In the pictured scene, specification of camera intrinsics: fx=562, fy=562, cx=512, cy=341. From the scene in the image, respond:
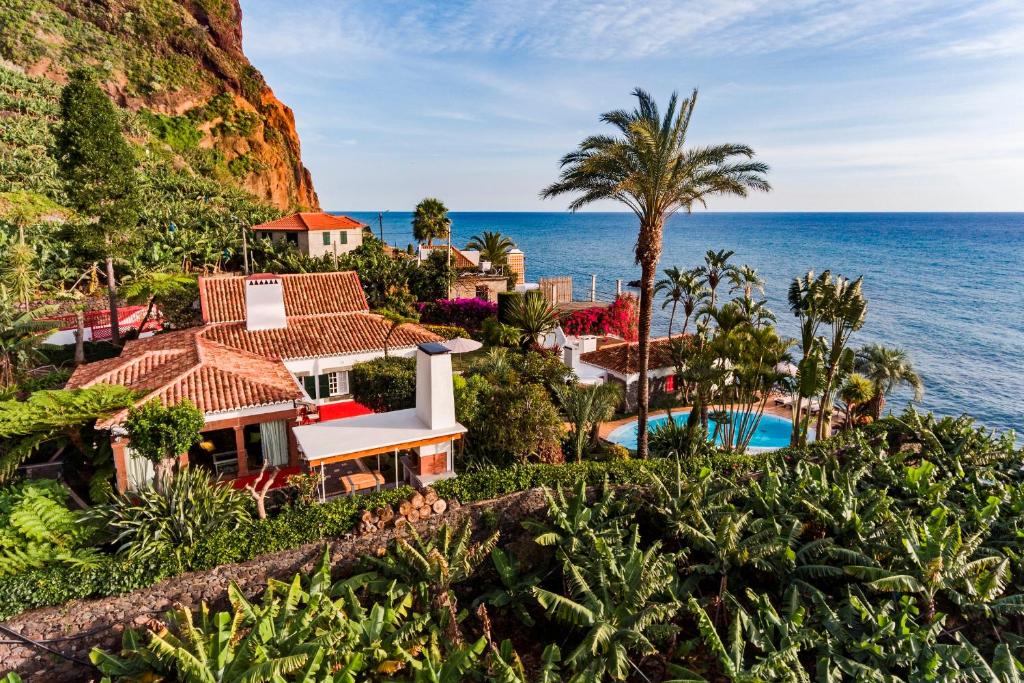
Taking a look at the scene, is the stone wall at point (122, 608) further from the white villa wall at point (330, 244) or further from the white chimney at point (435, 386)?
the white villa wall at point (330, 244)

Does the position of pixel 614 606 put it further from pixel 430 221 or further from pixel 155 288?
pixel 430 221

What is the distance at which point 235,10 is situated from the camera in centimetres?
9062

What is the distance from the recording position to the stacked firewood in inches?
496

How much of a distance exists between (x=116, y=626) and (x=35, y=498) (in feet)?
11.5

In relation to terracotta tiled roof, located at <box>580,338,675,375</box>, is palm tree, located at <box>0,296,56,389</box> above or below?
above

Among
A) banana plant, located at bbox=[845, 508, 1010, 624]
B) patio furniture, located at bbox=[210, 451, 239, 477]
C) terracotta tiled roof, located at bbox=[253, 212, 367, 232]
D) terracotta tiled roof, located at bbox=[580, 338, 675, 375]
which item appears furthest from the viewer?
terracotta tiled roof, located at bbox=[253, 212, 367, 232]

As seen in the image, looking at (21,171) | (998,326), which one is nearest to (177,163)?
(21,171)

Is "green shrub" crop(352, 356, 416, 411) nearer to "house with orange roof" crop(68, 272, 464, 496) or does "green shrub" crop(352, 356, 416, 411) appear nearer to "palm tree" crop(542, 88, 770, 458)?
"house with orange roof" crop(68, 272, 464, 496)

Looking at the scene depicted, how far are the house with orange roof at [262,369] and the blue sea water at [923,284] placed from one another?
3698 cm

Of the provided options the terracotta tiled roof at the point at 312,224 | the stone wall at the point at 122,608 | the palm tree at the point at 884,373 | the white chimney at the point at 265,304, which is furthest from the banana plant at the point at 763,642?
the terracotta tiled roof at the point at 312,224

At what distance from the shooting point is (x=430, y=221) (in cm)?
4984

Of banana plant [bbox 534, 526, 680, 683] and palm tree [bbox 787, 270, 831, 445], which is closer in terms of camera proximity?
banana plant [bbox 534, 526, 680, 683]

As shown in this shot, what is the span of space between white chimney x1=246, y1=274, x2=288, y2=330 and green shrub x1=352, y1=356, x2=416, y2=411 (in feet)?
13.3

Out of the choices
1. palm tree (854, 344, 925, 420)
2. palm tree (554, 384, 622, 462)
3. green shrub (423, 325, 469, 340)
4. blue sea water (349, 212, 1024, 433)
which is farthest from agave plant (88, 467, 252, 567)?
blue sea water (349, 212, 1024, 433)
